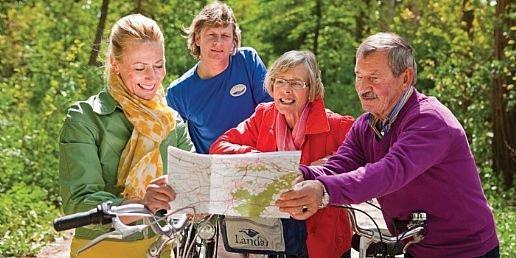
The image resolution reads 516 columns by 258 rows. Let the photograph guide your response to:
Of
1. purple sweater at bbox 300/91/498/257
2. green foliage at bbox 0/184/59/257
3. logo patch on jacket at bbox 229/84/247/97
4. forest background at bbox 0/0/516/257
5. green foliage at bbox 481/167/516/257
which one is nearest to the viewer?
purple sweater at bbox 300/91/498/257

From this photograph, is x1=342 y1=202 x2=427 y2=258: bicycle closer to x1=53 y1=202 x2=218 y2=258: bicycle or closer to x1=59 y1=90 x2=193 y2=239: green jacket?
x1=53 y1=202 x2=218 y2=258: bicycle

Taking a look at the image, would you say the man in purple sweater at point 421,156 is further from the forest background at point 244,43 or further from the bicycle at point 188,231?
the forest background at point 244,43

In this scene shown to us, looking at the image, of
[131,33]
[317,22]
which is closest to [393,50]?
[131,33]

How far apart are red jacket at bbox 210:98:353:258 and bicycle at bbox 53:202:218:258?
28.3 inches

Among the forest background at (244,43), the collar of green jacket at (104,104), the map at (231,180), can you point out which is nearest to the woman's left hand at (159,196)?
the map at (231,180)

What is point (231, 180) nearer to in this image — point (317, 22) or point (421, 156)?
point (421, 156)

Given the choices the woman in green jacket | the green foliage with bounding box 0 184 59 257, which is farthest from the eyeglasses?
the green foliage with bounding box 0 184 59 257

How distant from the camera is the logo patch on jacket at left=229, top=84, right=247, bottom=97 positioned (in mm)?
4930

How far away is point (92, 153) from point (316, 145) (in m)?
1.15

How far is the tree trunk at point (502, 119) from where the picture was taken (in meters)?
10.3

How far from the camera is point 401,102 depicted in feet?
10.6

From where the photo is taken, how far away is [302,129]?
392 cm

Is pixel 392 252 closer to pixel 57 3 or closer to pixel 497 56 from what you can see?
pixel 497 56

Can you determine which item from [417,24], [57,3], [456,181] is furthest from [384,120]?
[417,24]
